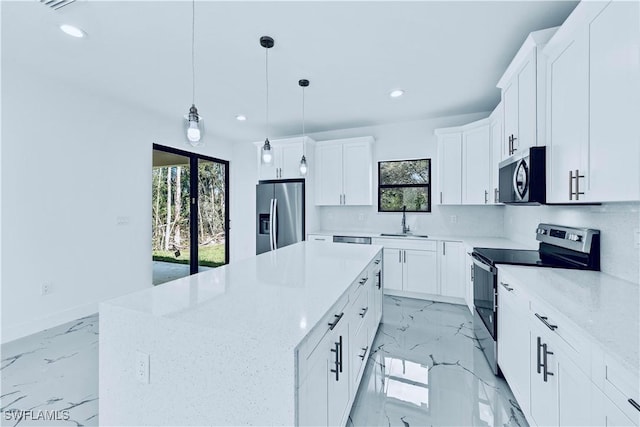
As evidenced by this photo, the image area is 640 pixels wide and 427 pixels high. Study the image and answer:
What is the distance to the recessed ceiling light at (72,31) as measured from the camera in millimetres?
2025

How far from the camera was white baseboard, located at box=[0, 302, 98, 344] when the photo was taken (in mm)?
2537

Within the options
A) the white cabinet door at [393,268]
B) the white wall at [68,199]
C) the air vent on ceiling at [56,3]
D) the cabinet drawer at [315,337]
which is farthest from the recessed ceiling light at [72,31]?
the white cabinet door at [393,268]

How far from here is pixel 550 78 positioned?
1812 millimetres

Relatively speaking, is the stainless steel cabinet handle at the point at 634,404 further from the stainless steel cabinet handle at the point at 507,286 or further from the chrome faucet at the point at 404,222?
the chrome faucet at the point at 404,222

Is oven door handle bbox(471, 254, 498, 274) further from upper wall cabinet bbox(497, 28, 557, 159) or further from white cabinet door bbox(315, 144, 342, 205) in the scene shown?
white cabinet door bbox(315, 144, 342, 205)

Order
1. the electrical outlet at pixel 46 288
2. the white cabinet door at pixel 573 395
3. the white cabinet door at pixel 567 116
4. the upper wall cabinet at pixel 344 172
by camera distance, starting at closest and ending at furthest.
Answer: the white cabinet door at pixel 573 395 < the white cabinet door at pixel 567 116 < the electrical outlet at pixel 46 288 < the upper wall cabinet at pixel 344 172

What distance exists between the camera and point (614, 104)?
127 cm

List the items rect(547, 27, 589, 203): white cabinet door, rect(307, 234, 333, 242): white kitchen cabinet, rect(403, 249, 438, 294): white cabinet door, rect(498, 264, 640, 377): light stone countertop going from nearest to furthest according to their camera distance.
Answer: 1. rect(498, 264, 640, 377): light stone countertop
2. rect(547, 27, 589, 203): white cabinet door
3. rect(403, 249, 438, 294): white cabinet door
4. rect(307, 234, 333, 242): white kitchen cabinet

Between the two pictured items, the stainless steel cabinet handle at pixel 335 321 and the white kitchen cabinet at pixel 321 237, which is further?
the white kitchen cabinet at pixel 321 237

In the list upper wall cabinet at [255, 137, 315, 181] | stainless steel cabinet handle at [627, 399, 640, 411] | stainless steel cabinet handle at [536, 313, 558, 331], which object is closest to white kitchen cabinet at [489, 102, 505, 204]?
stainless steel cabinet handle at [536, 313, 558, 331]

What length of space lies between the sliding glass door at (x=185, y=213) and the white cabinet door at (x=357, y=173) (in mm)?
2530

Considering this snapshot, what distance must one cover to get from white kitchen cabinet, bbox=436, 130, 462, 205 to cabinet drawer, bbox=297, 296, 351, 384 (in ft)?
9.78

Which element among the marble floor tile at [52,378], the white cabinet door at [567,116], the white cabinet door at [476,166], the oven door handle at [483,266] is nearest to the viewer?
the white cabinet door at [567,116]

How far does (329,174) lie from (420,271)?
2.05 metres
